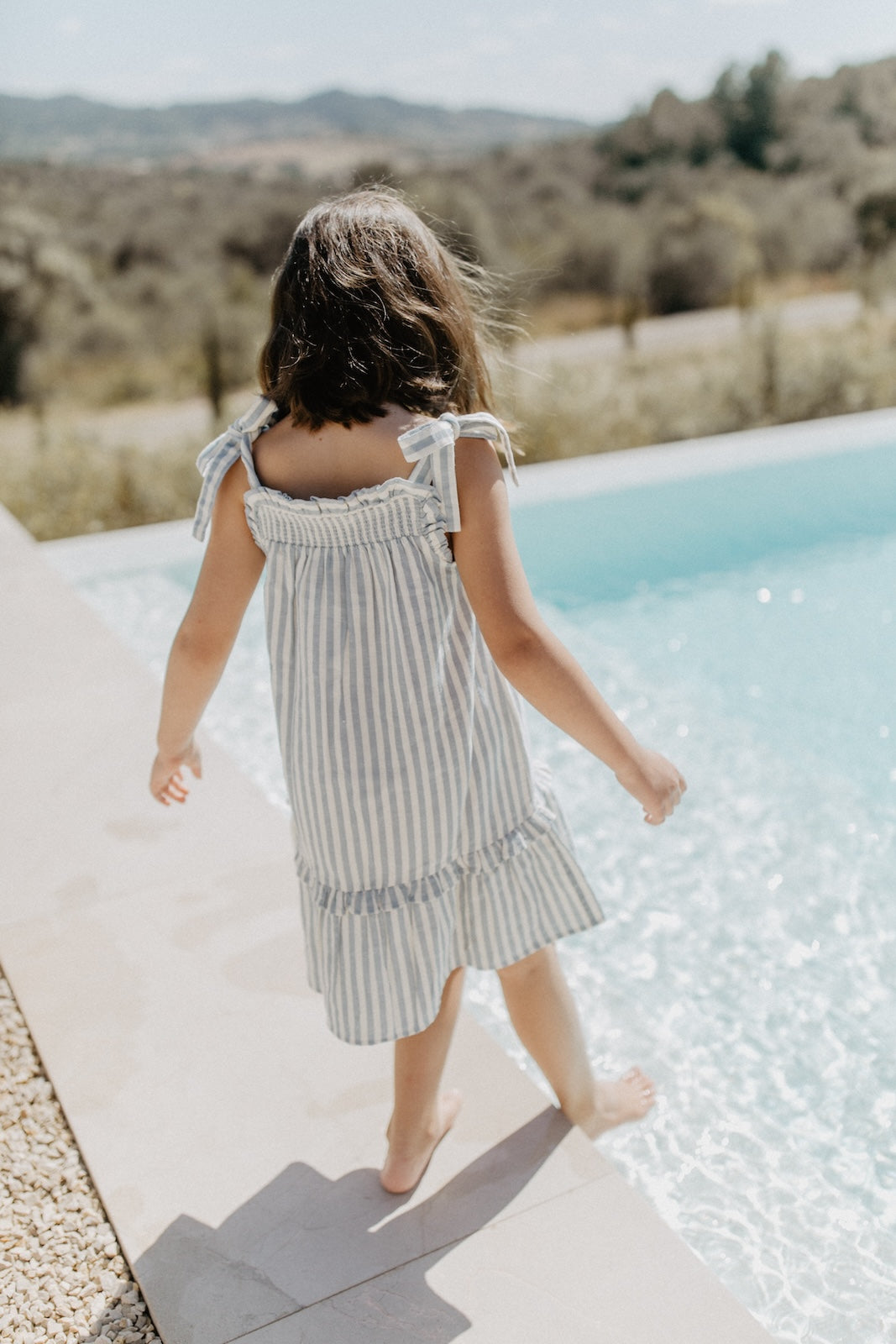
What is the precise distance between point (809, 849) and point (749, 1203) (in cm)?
111

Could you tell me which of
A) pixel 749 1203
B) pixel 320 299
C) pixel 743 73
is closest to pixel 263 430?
pixel 320 299

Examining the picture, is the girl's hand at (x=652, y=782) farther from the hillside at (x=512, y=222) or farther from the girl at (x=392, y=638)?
the hillside at (x=512, y=222)

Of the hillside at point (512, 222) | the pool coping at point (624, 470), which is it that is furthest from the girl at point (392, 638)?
the hillside at point (512, 222)

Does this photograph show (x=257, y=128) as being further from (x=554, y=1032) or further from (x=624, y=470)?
(x=554, y=1032)

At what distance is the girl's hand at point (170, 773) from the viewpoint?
4.63ft

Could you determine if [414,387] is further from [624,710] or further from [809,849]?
[624,710]

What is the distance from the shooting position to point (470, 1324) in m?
1.19

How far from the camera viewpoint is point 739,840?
269 cm

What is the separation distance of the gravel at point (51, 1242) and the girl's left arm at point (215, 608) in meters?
0.59

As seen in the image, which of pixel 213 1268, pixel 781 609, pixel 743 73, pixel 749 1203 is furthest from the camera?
pixel 743 73

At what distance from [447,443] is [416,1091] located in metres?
0.78

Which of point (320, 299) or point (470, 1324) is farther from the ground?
point (320, 299)

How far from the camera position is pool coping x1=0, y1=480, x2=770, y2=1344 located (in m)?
1.21

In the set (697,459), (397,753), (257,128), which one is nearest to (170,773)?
(397,753)
